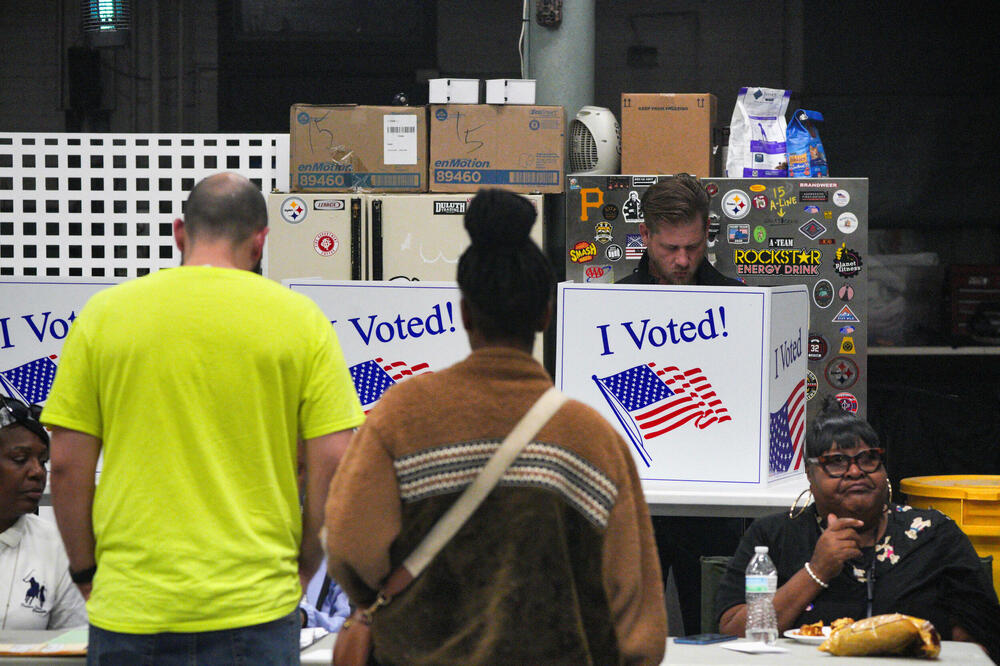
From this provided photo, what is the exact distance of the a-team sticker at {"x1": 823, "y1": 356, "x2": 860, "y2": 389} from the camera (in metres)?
5.93

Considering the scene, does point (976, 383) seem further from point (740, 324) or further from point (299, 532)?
point (299, 532)

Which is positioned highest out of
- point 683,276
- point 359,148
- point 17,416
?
point 359,148

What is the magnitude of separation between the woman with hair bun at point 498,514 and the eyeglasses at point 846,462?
5.40 ft

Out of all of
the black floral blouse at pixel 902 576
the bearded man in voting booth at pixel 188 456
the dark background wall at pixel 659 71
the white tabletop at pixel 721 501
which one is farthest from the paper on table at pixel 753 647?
the dark background wall at pixel 659 71

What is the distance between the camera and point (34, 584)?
362 cm

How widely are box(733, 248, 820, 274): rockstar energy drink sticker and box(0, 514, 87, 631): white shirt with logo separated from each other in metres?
3.43

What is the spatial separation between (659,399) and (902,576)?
89cm

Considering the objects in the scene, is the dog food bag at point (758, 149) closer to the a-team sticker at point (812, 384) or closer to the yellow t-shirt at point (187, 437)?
the a-team sticker at point (812, 384)

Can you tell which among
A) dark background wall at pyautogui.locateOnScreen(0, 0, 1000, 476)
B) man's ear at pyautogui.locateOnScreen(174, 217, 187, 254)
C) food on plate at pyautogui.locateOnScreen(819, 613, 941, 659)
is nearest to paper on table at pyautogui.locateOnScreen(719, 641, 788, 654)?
food on plate at pyautogui.locateOnScreen(819, 613, 941, 659)

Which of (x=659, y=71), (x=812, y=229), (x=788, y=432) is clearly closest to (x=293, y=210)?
(x=812, y=229)

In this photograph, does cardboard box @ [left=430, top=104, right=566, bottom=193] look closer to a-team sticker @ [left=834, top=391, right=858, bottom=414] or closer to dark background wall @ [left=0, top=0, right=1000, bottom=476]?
a-team sticker @ [left=834, top=391, right=858, bottom=414]

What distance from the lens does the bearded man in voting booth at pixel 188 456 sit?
2484 millimetres

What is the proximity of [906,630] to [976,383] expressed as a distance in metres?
5.61

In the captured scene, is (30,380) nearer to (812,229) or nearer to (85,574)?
(85,574)
